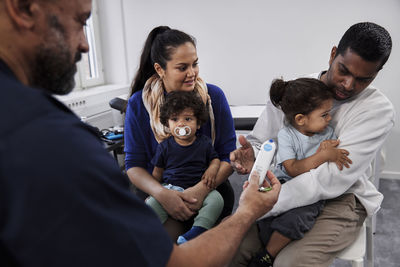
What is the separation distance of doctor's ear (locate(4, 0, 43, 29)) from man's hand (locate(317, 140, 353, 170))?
3.41 feet

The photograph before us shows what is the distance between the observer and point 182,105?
1354mm

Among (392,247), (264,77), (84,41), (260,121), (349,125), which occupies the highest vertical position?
(84,41)

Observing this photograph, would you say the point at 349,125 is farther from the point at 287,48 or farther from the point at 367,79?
the point at 287,48

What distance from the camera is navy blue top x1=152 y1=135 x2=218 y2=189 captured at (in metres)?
1.40

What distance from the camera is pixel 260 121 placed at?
5.02 ft

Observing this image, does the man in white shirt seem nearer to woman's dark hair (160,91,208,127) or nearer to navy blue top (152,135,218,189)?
navy blue top (152,135,218,189)

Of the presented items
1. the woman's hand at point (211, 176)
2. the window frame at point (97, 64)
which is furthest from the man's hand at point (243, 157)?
the window frame at point (97, 64)

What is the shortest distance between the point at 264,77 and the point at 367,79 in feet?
→ 6.31

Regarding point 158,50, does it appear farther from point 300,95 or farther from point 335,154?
point 335,154

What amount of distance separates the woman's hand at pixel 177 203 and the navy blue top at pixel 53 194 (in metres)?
0.73

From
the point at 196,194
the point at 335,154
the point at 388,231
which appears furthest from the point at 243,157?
the point at 388,231

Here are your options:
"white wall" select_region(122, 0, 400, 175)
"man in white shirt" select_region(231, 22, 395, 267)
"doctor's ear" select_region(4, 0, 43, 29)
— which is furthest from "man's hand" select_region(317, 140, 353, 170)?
"white wall" select_region(122, 0, 400, 175)

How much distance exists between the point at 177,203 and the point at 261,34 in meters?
2.24

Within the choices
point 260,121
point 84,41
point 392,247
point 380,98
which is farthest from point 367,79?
point 392,247
